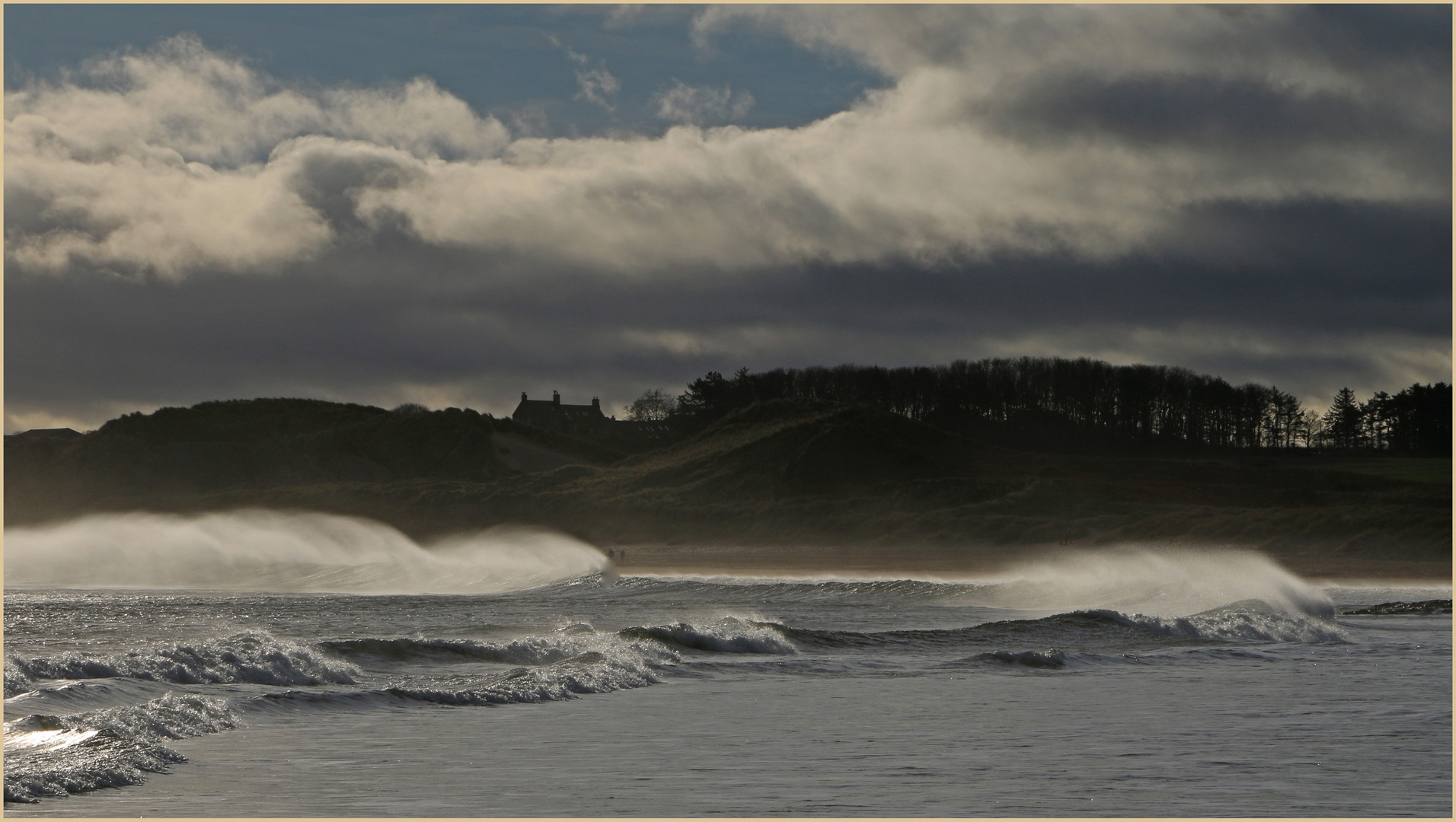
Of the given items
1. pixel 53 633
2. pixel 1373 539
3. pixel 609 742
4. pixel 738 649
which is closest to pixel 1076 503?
pixel 1373 539

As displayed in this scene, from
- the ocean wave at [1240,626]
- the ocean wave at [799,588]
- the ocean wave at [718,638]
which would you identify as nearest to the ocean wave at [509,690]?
the ocean wave at [718,638]

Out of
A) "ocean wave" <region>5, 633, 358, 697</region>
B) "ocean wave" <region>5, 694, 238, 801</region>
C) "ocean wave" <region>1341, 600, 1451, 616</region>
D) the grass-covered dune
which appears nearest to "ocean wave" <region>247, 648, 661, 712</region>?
"ocean wave" <region>5, 694, 238, 801</region>

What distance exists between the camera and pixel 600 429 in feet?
459

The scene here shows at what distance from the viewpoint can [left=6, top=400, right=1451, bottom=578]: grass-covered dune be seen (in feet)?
175

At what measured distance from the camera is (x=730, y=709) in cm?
1441

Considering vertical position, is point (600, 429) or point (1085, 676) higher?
point (600, 429)

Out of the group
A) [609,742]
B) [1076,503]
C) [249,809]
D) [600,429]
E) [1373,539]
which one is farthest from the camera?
[600,429]

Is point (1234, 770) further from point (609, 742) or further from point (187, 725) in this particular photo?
point (187, 725)

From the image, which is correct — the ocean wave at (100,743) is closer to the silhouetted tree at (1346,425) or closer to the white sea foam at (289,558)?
the white sea foam at (289,558)

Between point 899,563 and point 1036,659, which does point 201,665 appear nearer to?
point 1036,659

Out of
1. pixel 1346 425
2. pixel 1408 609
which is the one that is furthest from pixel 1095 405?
pixel 1408 609

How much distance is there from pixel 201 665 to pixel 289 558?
140 ft

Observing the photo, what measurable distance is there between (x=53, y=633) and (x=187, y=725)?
11230mm

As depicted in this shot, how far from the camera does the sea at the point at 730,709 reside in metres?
9.62
